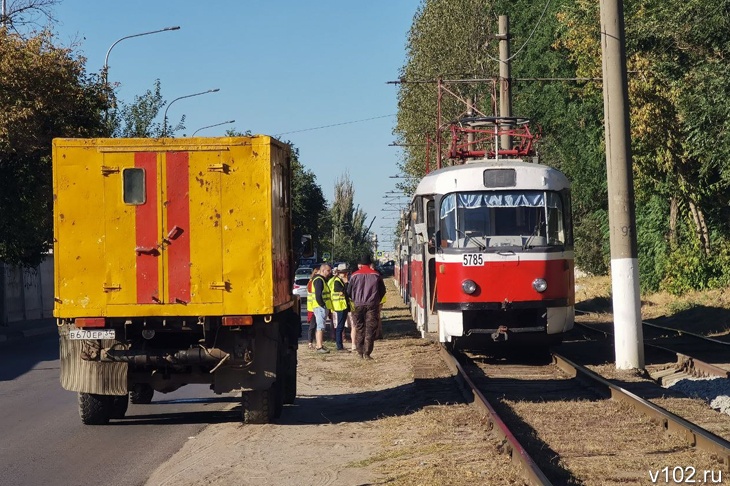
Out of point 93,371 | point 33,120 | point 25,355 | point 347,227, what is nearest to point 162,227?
point 93,371

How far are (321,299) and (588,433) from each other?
38.4ft

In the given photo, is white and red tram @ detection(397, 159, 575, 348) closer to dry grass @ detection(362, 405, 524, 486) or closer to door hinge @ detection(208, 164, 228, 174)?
dry grass @ detection(362, 405, 524, 486)

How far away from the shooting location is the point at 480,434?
11102mm

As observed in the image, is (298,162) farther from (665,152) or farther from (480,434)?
(480,434)

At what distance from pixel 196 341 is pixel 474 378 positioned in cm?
573

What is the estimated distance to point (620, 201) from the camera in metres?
17.2

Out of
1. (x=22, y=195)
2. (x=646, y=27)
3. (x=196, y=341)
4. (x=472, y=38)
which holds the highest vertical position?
(x=472, y=38)

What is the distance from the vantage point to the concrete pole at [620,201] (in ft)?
55.2

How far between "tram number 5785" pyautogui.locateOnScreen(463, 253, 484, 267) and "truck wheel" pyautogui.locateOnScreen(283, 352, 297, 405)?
13.2 ft

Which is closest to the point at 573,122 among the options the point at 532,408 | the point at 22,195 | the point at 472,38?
the point at 472,38

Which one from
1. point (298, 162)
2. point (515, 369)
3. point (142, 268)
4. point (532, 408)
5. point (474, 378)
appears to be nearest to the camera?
point (142, 268)


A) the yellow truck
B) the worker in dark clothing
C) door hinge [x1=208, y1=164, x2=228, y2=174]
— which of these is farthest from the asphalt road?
the worker in dark clothing

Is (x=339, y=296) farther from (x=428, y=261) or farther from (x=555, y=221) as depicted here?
(x=555, y=221)

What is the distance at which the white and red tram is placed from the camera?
1758 centimetres
